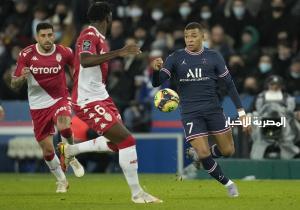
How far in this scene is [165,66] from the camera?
14.2 metres

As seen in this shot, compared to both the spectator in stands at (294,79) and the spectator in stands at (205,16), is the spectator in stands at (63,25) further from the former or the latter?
the spectator in stands at (294,79)

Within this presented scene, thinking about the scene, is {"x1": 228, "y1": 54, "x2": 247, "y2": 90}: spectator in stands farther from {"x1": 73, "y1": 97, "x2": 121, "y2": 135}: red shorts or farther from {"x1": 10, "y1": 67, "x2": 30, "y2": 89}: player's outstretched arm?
{"x1": 73, "y1": 97, "x2": 121, "y2": 135}: red shorts

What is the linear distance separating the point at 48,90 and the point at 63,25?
10167 mm

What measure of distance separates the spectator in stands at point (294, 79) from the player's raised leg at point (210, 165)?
7.01 metres

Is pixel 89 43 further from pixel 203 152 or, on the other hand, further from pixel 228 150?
pixel 228 150

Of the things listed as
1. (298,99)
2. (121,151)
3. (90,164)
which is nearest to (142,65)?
(90,164)

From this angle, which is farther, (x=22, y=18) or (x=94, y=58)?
(x=22, y=18)

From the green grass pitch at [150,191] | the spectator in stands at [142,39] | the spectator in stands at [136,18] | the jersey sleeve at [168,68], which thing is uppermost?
the spectator in stands at [136,18]

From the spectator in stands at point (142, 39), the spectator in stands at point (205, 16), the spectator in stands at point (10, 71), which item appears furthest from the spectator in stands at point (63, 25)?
the spectator in stands at point (205, 16)

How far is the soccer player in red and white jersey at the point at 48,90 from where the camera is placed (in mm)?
15359

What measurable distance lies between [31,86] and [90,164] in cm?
691

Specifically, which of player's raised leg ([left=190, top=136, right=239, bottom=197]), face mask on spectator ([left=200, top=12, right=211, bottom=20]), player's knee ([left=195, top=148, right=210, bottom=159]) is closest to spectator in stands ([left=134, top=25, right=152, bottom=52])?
face mask on spectator ([left=200, top=12, right=211, bottom=20])

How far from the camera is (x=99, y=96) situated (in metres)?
12.9

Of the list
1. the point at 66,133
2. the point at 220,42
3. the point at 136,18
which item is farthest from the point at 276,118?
the point at 136,18
